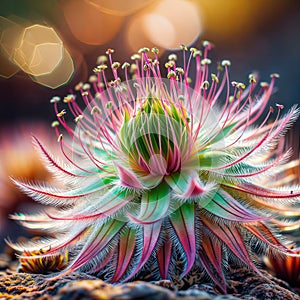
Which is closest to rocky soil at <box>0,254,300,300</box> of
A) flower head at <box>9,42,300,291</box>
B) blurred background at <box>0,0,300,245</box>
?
flower head at <box>9,42,300,291</box>

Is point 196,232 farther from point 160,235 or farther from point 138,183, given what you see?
point 138,183

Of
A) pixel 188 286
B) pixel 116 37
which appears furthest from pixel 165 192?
pixel 116 37

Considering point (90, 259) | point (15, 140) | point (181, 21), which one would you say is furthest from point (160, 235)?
point (181, 21)

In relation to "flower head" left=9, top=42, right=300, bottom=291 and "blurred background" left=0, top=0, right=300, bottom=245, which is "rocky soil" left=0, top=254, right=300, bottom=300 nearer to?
"flower head" left=9, top=42, right=300, bottom=291

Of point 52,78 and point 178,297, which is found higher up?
point 52,78

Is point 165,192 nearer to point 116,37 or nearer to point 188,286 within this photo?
point 188,286

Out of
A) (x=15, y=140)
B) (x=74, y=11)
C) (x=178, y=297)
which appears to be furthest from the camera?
(x=74, y=11)

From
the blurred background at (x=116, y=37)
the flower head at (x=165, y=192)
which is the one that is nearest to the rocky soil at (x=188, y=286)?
the flower head at (x=165, y=192)
